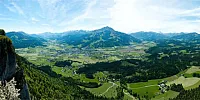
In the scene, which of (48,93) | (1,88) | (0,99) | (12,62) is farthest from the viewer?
(48,93)

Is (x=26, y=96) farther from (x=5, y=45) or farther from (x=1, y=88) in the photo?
(x=1, y=88)

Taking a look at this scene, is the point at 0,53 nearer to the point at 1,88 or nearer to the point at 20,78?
the point at 20,78

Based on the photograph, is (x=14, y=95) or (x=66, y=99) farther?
(x=66, y=99)

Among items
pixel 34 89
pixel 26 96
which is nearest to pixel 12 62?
pixel 26 96

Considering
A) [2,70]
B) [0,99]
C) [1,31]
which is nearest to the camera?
[0,99]

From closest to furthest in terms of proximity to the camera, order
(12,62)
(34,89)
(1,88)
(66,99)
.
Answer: (1,88), (12,62), (34,89), (66,99)

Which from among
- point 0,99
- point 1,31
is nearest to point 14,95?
point 0,99

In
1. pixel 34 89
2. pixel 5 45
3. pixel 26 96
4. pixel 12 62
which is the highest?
pixel 5 45

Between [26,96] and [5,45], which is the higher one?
[5,45]

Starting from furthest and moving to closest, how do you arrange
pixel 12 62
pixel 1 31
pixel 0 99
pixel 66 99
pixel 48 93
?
1. pixel 66 99
2. pixel 48 93
3. pixel 1 31
4. pixel 12 62
5. pixel 0 99
